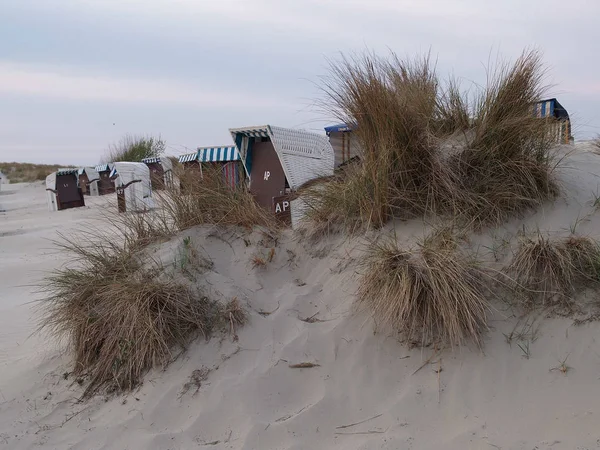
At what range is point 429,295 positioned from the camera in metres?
2.93

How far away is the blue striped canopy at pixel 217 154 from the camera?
7.27 metres

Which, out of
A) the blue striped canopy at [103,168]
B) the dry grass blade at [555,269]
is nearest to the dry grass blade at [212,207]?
the dry grass blade at [555,269]

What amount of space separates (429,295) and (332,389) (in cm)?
80

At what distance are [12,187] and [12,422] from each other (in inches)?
1076

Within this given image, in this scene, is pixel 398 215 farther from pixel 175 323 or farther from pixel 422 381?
pixel 175 323

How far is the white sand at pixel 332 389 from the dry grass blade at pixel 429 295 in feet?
0.36

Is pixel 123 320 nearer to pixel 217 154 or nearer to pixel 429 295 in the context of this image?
pixel 429 295

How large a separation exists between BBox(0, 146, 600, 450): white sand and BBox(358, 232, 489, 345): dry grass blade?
111mm

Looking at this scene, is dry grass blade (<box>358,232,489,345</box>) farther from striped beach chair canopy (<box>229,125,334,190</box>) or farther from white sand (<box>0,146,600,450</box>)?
striped beach chair canopy (<box>229,125,334,190</box>)

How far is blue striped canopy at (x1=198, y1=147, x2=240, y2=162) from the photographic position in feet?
23.9

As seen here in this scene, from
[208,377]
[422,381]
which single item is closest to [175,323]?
[208,377]

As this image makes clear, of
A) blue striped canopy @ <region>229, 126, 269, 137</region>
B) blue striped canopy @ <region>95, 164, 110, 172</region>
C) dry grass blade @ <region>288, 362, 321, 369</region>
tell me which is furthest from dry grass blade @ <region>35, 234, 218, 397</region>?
blue striped canopy @ <region>95, 164, 110, 172</region>

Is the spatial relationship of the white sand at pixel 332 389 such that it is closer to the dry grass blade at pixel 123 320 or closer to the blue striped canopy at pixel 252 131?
the dry grass blade at pixel 123 320

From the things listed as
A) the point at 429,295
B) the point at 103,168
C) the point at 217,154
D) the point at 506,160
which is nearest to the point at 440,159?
the point at 506,160
